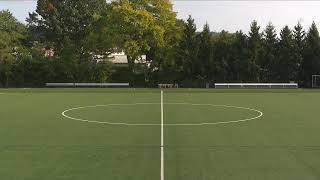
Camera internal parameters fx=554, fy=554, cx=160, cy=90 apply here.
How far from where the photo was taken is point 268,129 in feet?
55.7

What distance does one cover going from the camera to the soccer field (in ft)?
35.2

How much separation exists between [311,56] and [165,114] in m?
27.2

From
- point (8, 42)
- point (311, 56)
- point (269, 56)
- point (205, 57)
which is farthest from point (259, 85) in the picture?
point (8, 42)

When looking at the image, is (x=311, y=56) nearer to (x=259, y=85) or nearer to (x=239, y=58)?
(x=259, y=85)

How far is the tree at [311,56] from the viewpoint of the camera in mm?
45281

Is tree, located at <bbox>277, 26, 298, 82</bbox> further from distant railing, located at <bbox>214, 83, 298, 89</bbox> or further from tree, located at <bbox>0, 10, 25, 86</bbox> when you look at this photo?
tree, located at <bbox>0, 10, 25, 86</bbox>

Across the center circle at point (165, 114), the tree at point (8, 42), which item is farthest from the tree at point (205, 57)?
the center circle at point (165, 114)

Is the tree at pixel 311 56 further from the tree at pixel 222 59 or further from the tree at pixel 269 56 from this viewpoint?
the tree at pixel 222 59

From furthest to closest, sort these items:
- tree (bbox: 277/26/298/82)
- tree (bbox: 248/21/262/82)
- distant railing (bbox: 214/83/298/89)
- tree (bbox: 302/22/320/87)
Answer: tree (bbox: 248/21/262/82) → tree (bbox: 277/26/298/82) → tree (bbox: 302/22/320/87) → distant railing (bbox: 214/83/298/89)

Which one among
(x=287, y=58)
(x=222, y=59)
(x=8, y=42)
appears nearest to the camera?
(x=287, y=58)

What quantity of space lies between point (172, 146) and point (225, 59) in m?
34.3

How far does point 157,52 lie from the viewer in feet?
155

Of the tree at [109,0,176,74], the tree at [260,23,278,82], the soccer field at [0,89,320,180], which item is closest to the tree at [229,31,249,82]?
the tree at [260,23,278,82]

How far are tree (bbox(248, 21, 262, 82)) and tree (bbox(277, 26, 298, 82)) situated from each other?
1.79 metres
